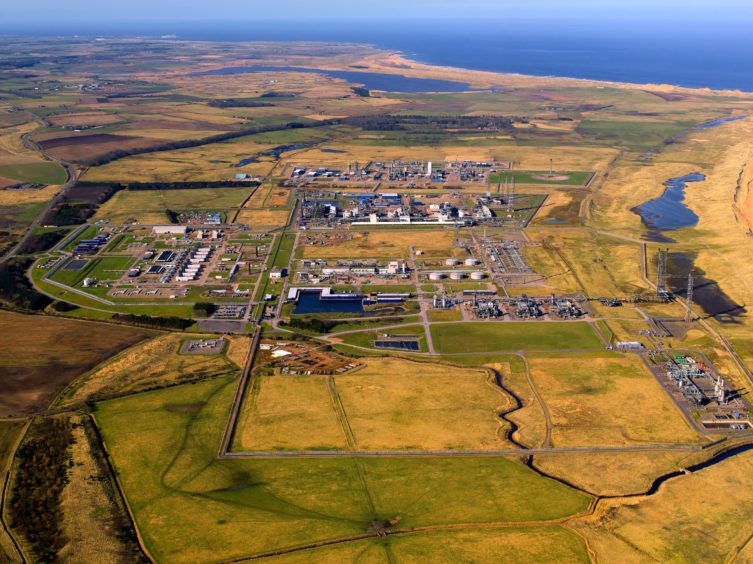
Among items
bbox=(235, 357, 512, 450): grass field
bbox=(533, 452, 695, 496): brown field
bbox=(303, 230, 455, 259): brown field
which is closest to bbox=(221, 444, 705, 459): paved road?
bbox=(533, 452, 695, 496): brown field

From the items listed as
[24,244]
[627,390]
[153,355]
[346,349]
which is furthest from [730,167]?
[24,244]

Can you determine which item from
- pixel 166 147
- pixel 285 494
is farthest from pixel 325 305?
pixel 166 147

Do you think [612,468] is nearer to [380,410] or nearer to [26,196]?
[380,410]

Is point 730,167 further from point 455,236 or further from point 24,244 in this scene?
point 24,244

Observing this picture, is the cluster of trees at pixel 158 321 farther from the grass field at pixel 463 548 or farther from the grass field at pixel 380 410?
the grass field at pixel 463 548

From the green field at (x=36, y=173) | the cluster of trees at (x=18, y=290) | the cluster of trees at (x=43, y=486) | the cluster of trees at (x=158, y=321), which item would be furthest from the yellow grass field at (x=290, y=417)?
the green field at (x=36, y=173)
